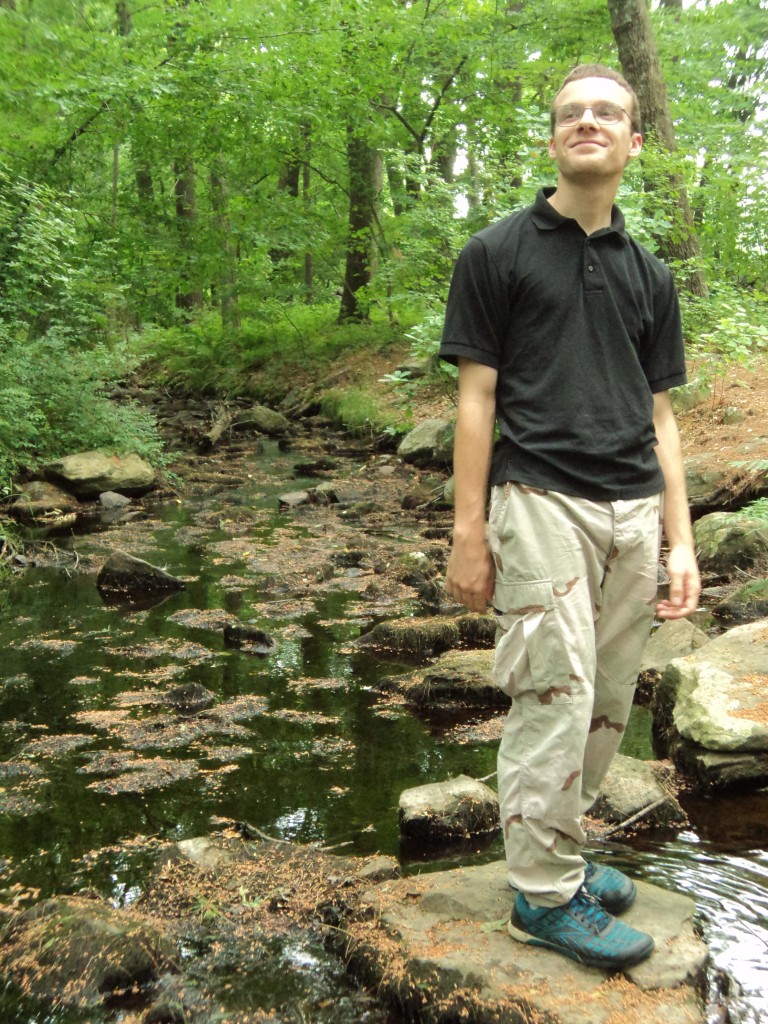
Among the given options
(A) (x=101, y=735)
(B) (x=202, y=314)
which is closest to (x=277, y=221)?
(B) (x=202, y=314)

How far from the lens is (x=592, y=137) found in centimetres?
259

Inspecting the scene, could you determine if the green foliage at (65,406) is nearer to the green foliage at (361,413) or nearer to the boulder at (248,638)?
the green foliage at (361,413)

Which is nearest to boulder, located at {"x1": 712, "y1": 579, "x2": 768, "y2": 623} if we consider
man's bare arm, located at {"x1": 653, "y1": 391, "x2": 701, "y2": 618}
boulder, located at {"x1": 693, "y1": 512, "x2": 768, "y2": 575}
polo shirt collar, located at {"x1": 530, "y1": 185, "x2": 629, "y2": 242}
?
boulder, located at {"x1": 693, "y1": 512, "x2": 768, "y2": 575}

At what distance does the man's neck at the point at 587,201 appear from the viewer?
2637 mm

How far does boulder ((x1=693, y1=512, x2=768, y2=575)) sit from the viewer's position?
7547 mm

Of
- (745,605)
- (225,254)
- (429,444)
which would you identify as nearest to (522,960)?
(745,605)

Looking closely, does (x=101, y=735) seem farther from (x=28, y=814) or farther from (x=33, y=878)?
(x=33, y=878)

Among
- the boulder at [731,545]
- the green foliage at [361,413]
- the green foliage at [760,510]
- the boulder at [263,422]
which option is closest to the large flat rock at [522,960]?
the green foliage at [760,510]

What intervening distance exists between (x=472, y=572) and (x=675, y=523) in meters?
0.67

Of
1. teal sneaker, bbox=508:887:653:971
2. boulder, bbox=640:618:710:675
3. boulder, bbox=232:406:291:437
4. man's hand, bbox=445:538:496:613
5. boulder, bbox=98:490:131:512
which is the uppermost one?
boulder, bbox=232:406:291:437

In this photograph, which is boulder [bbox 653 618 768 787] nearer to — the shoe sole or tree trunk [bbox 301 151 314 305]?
the shoe sole

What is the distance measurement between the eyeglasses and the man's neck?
15 centimetres

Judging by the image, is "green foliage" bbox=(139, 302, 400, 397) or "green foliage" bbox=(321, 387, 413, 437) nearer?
"green foliage" bbox=(321, 387, 413, 437)

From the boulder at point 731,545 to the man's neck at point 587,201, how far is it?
17.1ft
